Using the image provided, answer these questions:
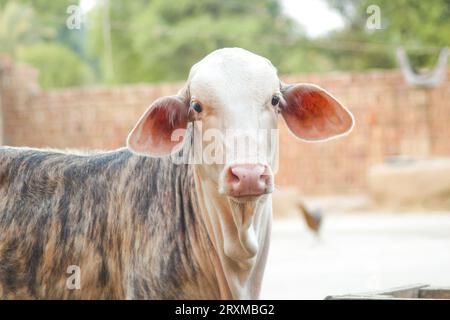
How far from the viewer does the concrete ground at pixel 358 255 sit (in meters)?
7.43

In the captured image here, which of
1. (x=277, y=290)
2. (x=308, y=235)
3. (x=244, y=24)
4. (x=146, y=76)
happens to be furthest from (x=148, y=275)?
(x=146, y=76)

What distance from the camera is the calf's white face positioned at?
2.96m

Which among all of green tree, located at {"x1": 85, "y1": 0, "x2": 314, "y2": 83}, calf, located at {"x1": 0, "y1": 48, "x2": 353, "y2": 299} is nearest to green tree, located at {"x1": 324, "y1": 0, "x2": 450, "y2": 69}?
green tree, located at {"x1": 85, "y1": 0, "x2": 314, "y2": 83}

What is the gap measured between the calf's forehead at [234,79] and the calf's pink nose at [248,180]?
0.35 m

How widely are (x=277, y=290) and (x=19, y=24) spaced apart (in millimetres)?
26672

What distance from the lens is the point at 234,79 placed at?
3.18 metres

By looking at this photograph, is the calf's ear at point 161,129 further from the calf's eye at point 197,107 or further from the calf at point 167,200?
the calf's eye at point 197,107

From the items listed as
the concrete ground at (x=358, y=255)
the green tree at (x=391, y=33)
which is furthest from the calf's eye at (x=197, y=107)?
the green tree at (x=391, y=33)

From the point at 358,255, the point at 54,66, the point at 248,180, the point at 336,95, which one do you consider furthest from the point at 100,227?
the point at 54,66

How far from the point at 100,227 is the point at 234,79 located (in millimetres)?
761

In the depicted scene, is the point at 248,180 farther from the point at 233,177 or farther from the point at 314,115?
the point at 314,115

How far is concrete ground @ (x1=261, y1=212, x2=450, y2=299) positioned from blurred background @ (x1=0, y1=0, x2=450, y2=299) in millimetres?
24

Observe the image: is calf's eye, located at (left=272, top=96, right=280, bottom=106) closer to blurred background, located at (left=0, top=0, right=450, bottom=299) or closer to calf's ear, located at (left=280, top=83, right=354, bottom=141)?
calf's ear, located at (left=280, top=83, right=354, bottom=141)
